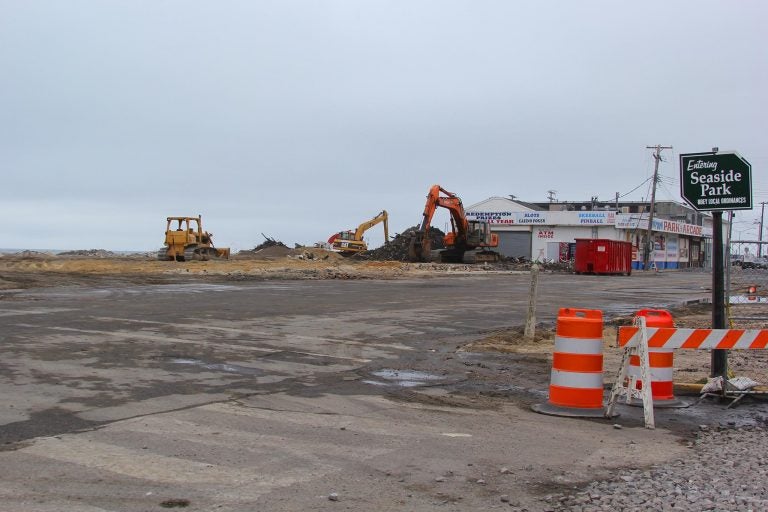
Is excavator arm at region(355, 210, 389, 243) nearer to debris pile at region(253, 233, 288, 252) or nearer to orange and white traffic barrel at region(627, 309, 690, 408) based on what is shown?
debris pile at region(253, 233, 288, 252)

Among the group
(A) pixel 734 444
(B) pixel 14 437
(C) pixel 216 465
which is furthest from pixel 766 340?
(B) pixel 14 437

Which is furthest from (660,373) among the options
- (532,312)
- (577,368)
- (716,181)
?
(532,312)

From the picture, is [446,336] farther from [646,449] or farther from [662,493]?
[662,493]

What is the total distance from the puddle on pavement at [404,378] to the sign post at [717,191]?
3521 millimetres

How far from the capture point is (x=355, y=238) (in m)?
61.5

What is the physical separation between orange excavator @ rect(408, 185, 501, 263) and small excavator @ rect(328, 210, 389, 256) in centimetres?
646

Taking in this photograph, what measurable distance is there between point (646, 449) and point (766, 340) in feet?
7.56

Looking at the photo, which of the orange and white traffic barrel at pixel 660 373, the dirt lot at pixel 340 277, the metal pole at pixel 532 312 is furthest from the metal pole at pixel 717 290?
the metal pole at pixel 532 312

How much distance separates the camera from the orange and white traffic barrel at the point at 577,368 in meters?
7.69

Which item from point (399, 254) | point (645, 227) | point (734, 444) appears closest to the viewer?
point (734, 444)

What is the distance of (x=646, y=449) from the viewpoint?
248 inches

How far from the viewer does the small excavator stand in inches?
2384

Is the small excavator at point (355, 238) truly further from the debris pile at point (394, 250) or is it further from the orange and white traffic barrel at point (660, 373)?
the orange and white traffic barrel at point (660, 373)

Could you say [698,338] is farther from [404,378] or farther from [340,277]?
[340,277]
